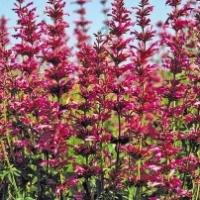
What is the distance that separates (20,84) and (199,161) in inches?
104

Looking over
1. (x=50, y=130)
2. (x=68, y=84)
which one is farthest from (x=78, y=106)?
(x=50, y=130)

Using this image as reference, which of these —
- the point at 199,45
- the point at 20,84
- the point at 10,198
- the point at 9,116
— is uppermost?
the point at 199,45

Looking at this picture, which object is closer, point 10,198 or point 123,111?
point 123,111

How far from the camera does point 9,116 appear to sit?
8.27 metres

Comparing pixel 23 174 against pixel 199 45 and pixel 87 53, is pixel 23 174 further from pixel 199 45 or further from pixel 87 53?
pixel 199 45

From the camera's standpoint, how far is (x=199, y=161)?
746 centimetres

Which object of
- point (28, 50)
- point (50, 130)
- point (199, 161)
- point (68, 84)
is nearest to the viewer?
point (50, 130)

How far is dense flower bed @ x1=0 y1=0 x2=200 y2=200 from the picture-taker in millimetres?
6605

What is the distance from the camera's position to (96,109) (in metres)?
7.23

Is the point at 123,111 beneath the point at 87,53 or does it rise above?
beneath

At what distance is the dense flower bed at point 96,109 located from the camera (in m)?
6.61

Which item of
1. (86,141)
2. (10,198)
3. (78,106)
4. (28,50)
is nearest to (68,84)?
(78,106)

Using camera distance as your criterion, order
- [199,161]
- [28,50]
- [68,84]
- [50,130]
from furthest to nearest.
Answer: [28,50]
[199,161]
[68,84]
[50,130]

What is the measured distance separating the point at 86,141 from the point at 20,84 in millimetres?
1286
